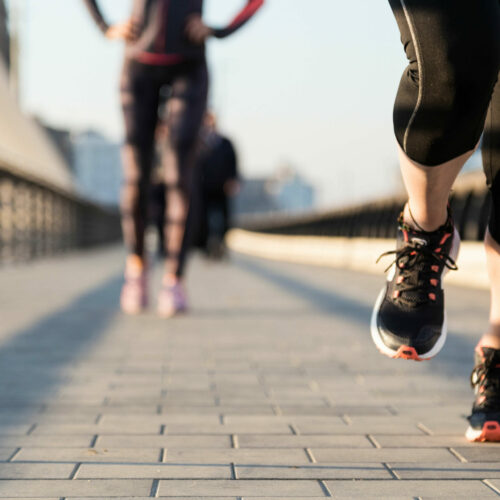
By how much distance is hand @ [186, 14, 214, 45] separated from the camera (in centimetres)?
509

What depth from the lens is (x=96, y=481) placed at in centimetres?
A: 181

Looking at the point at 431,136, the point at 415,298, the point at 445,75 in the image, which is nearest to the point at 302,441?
the point at 415,298

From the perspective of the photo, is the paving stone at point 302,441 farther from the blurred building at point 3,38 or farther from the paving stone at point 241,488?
the blurred building at point 3,38

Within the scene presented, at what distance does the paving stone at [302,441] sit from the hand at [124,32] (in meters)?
3.33

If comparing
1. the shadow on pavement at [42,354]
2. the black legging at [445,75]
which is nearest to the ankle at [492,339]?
the black legging at [445,75]

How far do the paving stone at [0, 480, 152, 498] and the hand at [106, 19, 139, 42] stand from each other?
3.68m

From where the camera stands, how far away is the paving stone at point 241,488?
173 centimetres

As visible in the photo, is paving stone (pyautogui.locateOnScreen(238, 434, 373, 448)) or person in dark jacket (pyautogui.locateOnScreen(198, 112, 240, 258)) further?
person in dark jacket (pyautogui.locateOnScreen(198, 112, 240, 258))

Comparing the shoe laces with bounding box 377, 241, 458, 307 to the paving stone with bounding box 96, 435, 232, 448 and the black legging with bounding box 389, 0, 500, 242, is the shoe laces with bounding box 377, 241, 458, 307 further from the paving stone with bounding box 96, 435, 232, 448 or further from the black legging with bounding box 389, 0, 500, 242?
the paving stone with bounding box 96, 435, 232, 448

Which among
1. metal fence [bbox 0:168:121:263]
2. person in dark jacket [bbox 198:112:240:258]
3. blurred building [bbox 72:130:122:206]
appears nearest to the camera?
person in dark jacket [bbox 198:112:240:258]

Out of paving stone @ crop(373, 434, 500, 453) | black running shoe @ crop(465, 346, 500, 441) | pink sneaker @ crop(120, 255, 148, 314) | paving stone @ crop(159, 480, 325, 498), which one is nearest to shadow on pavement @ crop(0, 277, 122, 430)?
pink sneaker @ crop(120, 255, 148, 314)

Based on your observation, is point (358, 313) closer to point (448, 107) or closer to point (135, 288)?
point (135, 288)

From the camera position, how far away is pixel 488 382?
2271mm

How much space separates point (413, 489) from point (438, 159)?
77cm
